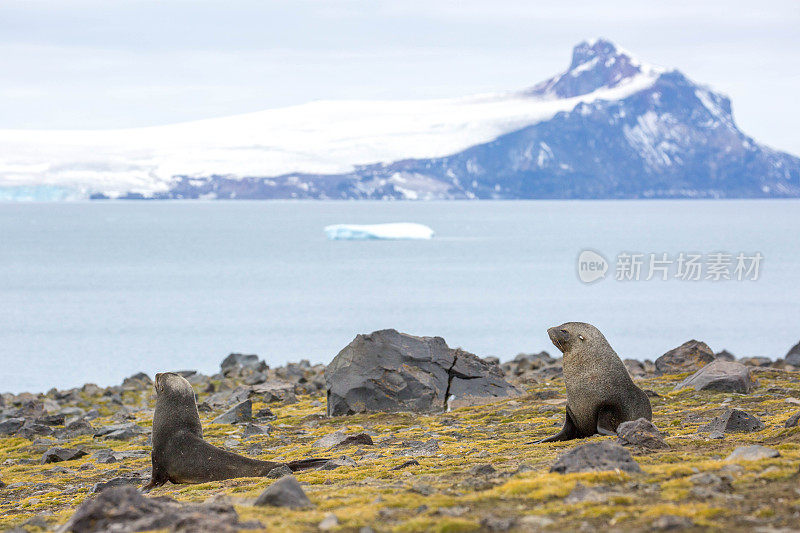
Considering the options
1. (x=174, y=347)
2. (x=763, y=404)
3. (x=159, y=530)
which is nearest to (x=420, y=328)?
(x=174, y=347)

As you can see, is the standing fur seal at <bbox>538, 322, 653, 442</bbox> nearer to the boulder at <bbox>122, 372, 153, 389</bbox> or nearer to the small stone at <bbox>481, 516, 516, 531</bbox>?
the small stone at <bbox>481, 516, 516, 531</bbox>

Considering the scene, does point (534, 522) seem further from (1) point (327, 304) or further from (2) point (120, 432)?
(1) point (327, 304)

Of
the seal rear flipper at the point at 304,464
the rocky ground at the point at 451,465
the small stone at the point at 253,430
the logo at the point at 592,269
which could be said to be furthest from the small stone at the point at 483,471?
the logo at the point at 592,269

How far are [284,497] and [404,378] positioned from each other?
40.5ft

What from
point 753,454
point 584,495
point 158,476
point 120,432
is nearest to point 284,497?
point 584,495

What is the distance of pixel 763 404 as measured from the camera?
731 inches

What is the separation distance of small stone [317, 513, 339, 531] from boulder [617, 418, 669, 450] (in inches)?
212

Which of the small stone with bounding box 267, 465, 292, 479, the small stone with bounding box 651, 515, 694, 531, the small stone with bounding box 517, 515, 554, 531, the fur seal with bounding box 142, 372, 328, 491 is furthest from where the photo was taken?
the fur seal with bounding box 142, 372, 328, 491

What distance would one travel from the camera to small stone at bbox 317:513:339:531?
920 cm

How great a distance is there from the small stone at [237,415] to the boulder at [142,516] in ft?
41.4

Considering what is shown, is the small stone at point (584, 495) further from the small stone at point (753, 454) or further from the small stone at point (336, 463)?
the small stone at point (336, 463)

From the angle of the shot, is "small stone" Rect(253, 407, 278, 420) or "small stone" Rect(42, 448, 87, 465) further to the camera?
"small stone" Rect(253, 407, 278, 420)

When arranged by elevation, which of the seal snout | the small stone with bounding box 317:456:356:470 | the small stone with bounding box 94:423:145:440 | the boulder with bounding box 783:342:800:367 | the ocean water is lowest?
the ocean water

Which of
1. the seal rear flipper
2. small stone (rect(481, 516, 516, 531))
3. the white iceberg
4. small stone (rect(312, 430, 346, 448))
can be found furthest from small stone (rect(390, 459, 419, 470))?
the white iceberg
